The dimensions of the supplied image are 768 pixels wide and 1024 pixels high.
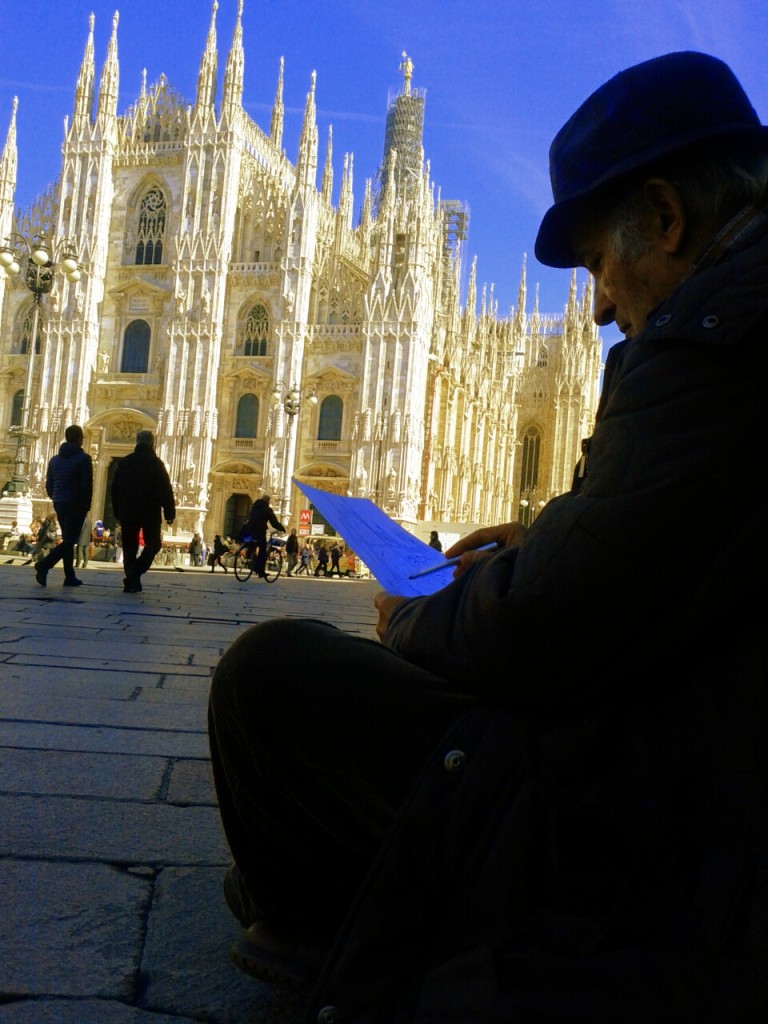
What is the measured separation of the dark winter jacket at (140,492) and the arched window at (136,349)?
2563 centimetres

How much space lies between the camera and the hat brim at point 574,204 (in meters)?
1.20

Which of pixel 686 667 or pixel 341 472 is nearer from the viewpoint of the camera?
pixel 686 667

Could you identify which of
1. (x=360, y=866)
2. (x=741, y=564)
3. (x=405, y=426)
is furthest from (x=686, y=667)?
(x=405, y=426)

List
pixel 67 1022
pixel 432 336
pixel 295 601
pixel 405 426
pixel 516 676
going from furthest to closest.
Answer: pixel 432 336 → pixel 405 426 → pixel 295 601 → pixel 67 1022 → pixel 516 676

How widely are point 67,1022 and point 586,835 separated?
2.28ft

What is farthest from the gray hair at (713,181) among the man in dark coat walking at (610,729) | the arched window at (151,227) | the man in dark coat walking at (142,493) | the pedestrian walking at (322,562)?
the arched window at (151,227)

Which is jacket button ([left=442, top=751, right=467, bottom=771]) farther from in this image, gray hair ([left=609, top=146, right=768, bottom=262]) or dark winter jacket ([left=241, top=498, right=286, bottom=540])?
dark winter jacket ([left=241, top=498, right=286, bottom=540])

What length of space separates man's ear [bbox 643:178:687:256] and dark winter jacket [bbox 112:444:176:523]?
28.6ft

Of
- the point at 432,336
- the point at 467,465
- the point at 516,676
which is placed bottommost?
the point at 516,676

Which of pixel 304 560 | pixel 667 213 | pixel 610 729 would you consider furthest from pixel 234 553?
pixel 610 729

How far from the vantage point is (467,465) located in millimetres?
41875

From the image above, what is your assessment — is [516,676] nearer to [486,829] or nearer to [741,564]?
[486,829]


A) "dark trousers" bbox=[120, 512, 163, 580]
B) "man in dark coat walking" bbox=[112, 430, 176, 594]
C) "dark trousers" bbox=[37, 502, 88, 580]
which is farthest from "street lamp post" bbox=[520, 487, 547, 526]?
"dark trousers" bbox=[37, 502, 88, 580]

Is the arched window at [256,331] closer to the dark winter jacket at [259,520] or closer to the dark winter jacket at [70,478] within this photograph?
the dark winter jacket at [259,520]
